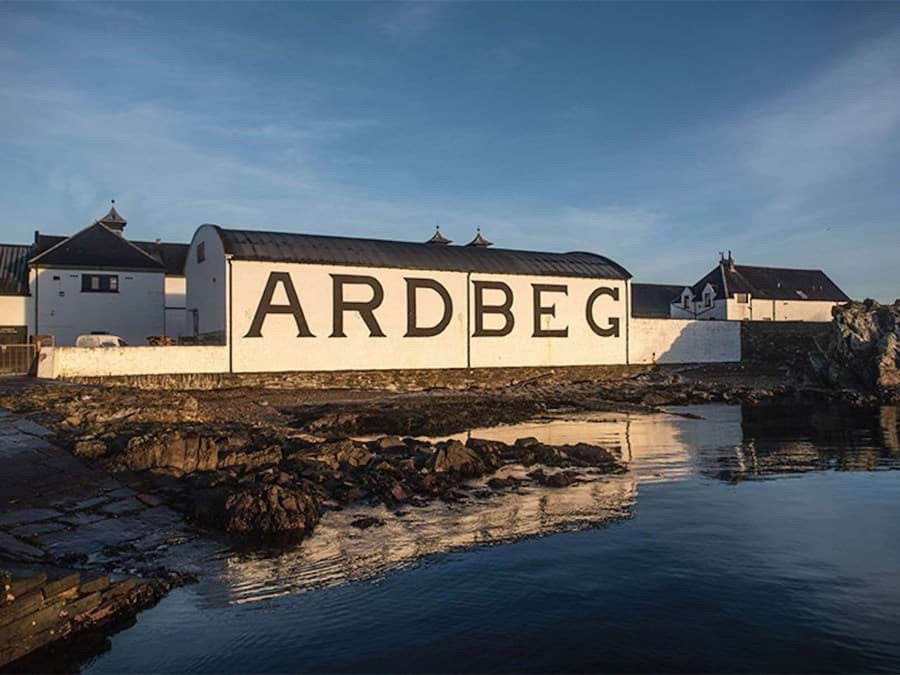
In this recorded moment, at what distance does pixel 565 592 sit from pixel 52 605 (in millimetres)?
6712

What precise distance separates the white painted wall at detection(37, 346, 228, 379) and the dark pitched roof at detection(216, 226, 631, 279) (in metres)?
5.55

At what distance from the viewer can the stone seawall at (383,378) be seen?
32594 millimetres

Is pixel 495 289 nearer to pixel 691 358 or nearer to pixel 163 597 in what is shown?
pixel 691 358

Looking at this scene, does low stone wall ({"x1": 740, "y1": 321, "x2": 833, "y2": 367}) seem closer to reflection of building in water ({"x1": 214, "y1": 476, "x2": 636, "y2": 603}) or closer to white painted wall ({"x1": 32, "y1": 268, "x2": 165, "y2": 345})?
reflection of building in water ({"x1": 214, "y1": 476, "x2": 636, "y2": 603})

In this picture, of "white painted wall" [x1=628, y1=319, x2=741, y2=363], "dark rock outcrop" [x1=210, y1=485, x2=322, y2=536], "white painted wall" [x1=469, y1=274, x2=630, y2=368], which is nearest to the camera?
"dark rock outcrop" [x1=210, y1=485, x2=322, y2=536]

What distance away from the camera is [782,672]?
7602 mm

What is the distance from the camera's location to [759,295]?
77.1m

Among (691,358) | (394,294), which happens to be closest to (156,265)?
(394,294)

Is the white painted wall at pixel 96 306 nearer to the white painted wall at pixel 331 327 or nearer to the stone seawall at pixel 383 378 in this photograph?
the white painted wall at pixel 331 327

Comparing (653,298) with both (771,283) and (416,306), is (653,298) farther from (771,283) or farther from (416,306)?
(416,306)

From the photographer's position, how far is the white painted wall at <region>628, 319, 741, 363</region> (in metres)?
49.1

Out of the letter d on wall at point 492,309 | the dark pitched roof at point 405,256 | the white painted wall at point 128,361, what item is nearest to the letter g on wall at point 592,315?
the dark pitched roof at point 405,256

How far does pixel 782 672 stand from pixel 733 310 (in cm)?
7304

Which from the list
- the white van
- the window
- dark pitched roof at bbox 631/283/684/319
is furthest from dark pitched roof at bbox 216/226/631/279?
dark pitched roof at bbox 631/283/684/319
